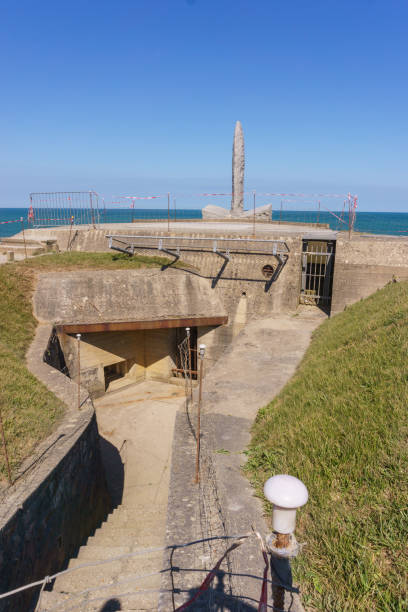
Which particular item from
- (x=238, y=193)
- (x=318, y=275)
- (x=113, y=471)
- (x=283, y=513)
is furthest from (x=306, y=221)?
(x=283, y=513)

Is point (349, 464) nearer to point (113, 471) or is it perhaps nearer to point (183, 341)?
point (113, 471)

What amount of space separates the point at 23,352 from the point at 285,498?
445 inches

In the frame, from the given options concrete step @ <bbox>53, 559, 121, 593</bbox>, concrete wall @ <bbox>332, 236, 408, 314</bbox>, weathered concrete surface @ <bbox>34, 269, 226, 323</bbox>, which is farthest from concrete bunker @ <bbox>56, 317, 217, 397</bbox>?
concrete step @ <bbox>53, 559, 121, 593</bbox>

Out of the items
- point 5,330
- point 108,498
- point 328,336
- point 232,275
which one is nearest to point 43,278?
point 5,330

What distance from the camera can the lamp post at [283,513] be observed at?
8.03 feet

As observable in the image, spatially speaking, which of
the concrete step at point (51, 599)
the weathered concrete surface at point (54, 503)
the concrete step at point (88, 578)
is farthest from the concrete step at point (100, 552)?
the concrete step at point (51, 599)

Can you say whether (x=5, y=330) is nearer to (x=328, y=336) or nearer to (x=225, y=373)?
(x=225, y=373)

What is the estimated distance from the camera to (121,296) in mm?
16203

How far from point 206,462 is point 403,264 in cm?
1273

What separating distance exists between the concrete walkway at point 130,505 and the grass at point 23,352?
6.85 ft

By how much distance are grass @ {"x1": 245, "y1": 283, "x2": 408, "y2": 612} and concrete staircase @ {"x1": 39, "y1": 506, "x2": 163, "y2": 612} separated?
1918mm

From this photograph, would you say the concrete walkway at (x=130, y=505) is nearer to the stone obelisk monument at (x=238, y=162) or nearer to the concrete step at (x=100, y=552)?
the concrete step at (x=100, y=552)

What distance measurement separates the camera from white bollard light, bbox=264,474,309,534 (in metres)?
2.44

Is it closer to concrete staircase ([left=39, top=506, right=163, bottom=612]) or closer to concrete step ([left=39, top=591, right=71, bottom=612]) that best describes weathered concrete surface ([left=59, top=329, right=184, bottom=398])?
concrete staircase ([left=39, top=506, right=163, bottom=612])
